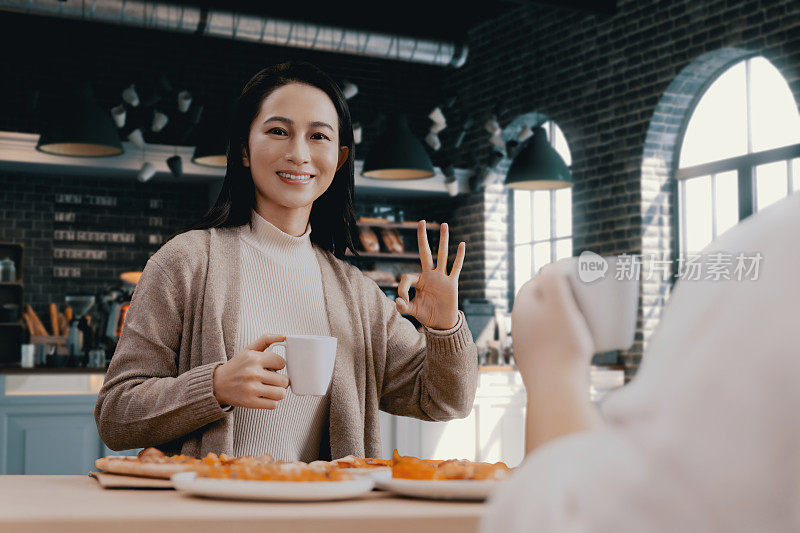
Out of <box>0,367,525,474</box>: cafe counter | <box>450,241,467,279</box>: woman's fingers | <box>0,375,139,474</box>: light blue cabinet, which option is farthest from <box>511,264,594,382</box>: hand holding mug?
<box>0,375,139,474</box>: light blue cabinet

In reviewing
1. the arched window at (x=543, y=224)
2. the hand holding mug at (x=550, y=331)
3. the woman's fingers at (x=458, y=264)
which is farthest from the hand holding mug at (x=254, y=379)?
the arched window at (x=543, y=224)

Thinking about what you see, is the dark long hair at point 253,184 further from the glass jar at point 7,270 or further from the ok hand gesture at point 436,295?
the glass jar at point 7,270

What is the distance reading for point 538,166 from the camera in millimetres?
5910

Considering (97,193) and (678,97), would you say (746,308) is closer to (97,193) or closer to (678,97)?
(678,97)

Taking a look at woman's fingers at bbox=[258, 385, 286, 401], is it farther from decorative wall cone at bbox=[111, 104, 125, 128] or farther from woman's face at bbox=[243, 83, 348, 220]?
decorative wall cone at bbox=[111, 104, 125, 128]

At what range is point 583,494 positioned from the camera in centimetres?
27

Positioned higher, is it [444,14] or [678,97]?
[444,14]

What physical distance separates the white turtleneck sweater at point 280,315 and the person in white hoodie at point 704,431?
4.19ft

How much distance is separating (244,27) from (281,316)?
19.0 ft

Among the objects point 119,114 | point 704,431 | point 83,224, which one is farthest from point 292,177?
point 83,224

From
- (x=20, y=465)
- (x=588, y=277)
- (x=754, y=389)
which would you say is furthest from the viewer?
(x=20, y=465)

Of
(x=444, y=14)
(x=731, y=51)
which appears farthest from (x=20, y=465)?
(x=444, y=14)

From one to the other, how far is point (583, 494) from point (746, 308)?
0.26ft

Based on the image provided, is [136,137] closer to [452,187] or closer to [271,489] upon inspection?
[452,187]
